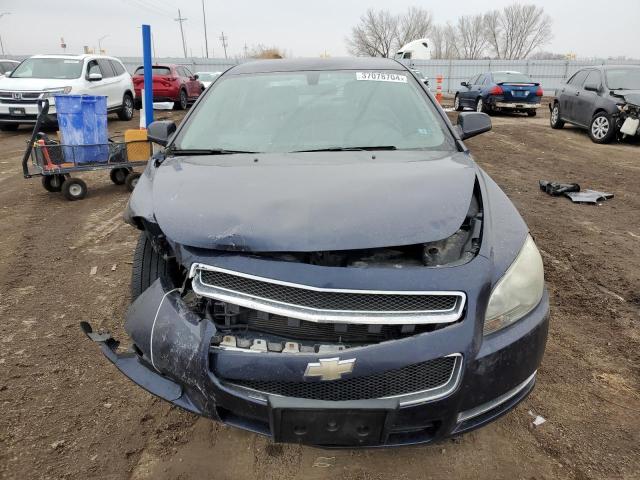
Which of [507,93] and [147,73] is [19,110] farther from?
[507,93]

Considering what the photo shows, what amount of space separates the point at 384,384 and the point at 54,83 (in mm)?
12301

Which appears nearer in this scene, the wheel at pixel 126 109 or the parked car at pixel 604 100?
A: the parked car at pixel 604 100

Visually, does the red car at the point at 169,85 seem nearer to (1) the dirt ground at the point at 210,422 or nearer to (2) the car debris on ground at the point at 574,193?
(1) the dirt ground at the point at 210,422

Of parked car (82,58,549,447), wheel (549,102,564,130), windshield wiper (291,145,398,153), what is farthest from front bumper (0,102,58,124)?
wheel (549,102,564,130)

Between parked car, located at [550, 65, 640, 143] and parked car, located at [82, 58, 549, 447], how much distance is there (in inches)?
369

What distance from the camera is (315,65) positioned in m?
3.40

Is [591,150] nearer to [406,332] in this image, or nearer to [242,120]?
[242,120]

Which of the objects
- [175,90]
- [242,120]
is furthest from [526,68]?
[242,120]

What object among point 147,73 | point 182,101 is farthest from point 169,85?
point 147,73

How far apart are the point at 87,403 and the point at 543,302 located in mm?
2213

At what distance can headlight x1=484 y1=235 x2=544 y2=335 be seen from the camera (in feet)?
5.69

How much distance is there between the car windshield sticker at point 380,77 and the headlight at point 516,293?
1710mm

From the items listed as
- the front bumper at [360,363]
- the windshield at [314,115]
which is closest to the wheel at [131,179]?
the windshield at [314,115]

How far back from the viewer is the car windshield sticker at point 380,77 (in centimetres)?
323
